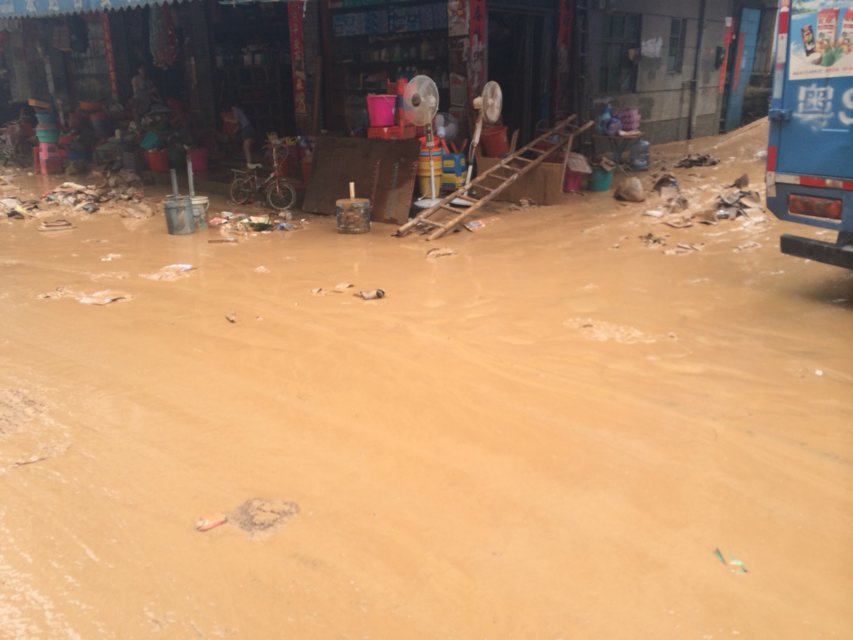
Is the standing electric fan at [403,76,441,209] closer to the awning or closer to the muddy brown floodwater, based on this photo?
the muddy brown floodwater

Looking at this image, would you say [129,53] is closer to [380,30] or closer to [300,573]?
[380,30]

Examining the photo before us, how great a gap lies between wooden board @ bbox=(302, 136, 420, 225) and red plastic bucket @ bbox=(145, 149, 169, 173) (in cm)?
508

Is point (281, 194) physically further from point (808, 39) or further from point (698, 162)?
point (698, 162)

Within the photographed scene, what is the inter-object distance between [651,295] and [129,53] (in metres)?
15.5

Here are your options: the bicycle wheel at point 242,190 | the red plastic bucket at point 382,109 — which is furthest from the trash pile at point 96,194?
the red plastic bucket at point 382,109

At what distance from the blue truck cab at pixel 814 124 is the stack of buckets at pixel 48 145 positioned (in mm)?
15844

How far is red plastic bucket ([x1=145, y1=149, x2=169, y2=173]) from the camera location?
47.5 feet

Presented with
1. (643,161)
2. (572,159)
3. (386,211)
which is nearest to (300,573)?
(386,211)

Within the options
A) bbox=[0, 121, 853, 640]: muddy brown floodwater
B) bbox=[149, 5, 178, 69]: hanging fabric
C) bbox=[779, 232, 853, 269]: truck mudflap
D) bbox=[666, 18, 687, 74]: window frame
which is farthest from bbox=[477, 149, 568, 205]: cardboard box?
bbox=[149, 5, 178, 69]: hanging fabric

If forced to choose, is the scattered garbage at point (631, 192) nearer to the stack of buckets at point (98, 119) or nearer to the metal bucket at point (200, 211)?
the metal bucket at point (200, 211)

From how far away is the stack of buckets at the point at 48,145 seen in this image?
53.9 ft

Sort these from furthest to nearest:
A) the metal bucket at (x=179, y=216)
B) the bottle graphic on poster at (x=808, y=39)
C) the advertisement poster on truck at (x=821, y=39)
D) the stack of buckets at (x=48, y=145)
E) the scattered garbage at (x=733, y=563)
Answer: the stack of buckets at (x=48, y=145) < the metal bucket at (x=179, y=216) < the bottle graphic on poster at (x=808, y=39) < the advertisement poster on truck at (x=821, y=39) < the scattered garbage at (x=733, y=563)

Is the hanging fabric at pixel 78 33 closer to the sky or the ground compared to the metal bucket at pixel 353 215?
closer to the sky

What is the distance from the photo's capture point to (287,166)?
486 inches
